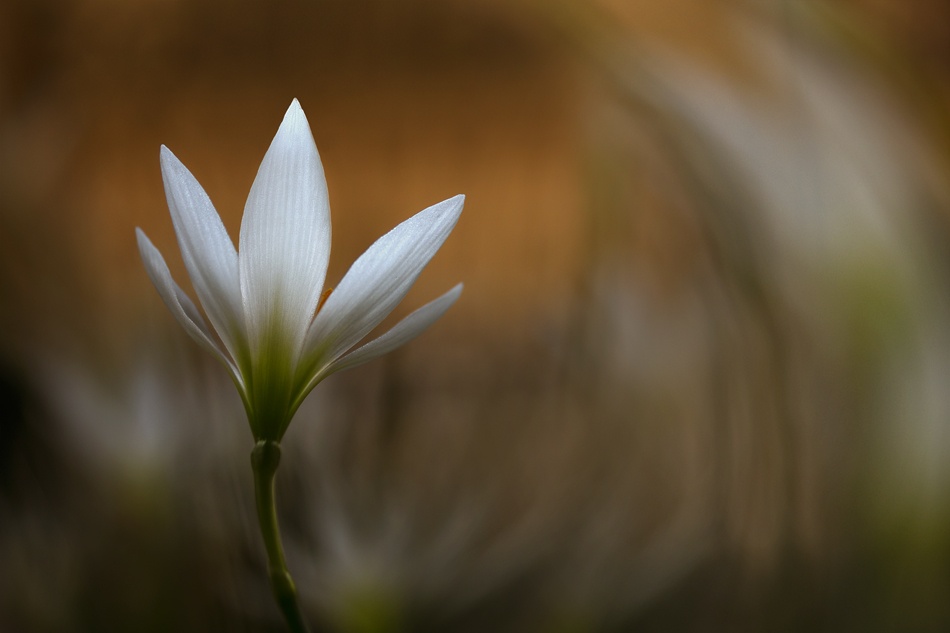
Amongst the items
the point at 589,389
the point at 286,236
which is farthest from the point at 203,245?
the point at 589,389

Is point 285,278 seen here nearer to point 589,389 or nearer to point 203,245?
point 203,245

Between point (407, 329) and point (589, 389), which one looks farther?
point (589, 389)

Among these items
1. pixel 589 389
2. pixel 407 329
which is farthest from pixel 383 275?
pixel 589 389

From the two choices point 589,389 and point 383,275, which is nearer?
point 383,275

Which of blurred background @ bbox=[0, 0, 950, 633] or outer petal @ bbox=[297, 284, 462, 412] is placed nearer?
outer petal @ bbox=[297, 284, 462, 412]

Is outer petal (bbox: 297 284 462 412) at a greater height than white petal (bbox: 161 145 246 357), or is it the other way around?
white petal (bbox: 161 145 246 357)

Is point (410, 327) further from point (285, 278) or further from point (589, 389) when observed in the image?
point (589, 389)
